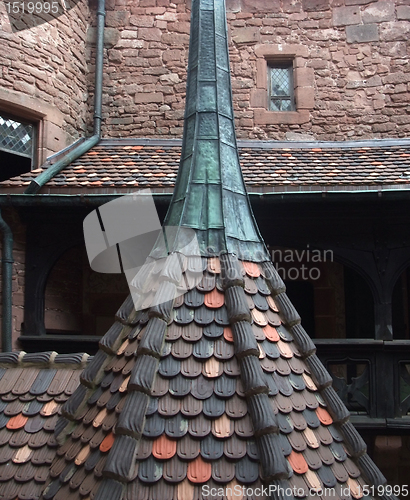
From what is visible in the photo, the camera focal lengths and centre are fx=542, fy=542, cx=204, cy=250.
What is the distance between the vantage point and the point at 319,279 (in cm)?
755

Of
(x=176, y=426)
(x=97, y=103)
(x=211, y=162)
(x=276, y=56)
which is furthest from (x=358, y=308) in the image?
(x=176, y=426)

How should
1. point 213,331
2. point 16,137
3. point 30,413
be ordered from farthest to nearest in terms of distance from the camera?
point 16,137, point 30,413, point 213,331

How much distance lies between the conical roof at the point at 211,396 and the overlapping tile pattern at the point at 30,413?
0.12m

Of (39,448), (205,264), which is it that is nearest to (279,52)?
(205,264)

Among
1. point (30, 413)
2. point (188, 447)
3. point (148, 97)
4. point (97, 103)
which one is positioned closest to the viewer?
point (188, 447)

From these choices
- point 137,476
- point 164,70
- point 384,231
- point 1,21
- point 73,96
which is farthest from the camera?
point 164,70

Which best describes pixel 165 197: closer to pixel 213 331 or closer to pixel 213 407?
pixel 213 331

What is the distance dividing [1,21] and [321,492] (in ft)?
20.0

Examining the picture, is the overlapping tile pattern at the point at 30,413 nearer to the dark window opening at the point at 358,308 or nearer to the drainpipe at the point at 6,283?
the drainpipe at the point at 6,283

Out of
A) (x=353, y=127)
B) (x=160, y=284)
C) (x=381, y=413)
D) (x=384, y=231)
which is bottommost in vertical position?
(x=381, y=413)

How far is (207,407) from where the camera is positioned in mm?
1975

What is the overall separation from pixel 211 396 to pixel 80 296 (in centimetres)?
530

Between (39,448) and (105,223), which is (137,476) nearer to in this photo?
(39,448)

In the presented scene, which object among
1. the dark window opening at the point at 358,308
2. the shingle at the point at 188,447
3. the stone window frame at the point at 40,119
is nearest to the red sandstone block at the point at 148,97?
the stone window frame at the point at 40,119
